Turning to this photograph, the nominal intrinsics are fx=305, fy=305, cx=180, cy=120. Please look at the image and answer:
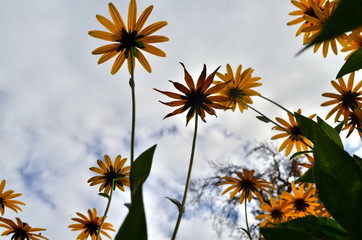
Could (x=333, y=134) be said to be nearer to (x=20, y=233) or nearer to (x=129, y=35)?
(x=129, y=35)

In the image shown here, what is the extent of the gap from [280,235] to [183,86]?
84 centimetres

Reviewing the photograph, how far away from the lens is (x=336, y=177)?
483 millimetres

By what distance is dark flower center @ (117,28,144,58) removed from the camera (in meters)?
1.32

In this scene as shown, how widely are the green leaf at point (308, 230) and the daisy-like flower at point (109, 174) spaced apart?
1.35 metres

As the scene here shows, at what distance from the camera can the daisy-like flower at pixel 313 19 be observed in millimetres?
1366

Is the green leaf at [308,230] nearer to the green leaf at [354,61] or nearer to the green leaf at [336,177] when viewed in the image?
the green leaf at [336,177]

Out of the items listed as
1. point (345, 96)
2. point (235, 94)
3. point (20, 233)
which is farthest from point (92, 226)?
point (345, 96)

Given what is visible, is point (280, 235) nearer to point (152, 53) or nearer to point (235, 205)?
point (152, 53)

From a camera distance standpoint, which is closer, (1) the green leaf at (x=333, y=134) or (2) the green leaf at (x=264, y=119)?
(1) the green leaf at (x=333, y=134)

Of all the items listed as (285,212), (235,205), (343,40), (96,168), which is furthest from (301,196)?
(235,205)

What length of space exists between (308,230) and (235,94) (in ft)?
4.77

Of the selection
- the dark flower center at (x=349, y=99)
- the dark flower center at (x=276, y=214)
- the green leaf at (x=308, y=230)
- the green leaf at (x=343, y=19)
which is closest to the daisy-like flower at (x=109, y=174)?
the dark flower center at (x=276, y=214)

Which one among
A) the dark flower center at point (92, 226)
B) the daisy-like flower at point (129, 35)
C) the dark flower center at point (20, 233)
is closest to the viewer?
the daisy-like flower at point (129, 35)

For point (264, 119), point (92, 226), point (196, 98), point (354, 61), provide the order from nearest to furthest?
point (354, 61) < point (196, 98) < point (264, 119) < point (92, 226)
